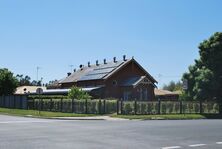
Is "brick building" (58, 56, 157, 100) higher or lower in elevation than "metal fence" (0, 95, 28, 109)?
higher

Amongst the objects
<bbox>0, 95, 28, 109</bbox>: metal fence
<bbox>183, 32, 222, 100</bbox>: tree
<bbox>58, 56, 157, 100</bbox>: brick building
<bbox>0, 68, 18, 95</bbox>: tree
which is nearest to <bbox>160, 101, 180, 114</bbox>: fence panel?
<bbox>183, 32, 222, 100</bbox>: tree

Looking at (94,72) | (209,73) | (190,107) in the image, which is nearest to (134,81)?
(94,72)

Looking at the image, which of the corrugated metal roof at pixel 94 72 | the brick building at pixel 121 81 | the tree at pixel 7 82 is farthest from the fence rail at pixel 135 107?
the tree at pixel 7 82

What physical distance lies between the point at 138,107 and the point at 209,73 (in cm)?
775

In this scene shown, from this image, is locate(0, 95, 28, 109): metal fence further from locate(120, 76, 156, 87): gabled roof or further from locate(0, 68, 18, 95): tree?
locate(120, 76, 156, 87): gabled roof

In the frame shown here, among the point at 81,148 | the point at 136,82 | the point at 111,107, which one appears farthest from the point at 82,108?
the point at 81,148

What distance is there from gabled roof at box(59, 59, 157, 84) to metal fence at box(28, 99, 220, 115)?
57.8 feet

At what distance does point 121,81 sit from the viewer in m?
67.4

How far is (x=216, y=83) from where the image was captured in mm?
46219

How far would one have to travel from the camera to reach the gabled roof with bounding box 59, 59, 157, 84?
66500 millimetres

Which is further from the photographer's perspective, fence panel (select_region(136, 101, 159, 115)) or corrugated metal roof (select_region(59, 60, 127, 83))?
corrugated metal roof (select_region(59, 60, 127, 83))

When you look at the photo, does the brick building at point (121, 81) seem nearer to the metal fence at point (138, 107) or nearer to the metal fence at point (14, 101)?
the metal fence at point (14, 101)

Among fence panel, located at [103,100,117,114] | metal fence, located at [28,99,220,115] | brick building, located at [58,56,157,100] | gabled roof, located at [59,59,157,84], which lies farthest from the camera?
gabled roof, located at [59,59,157,84]

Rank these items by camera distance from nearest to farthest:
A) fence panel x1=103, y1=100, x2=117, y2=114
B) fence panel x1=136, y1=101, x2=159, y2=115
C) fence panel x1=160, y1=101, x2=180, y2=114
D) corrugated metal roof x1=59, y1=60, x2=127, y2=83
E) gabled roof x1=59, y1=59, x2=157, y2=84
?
fence panel x1=136, y1=101, x2=159, y2=115 < fence panel x1=103, y1=100, x2=117, y2=114 < fence panel x1=160, y1=101, x2=180, y2=114 < gabled roof x1=59, y1=59, x2=157, y2=84 < corrugated metal roof x1=59, y1=60, x2=127, y2=83
